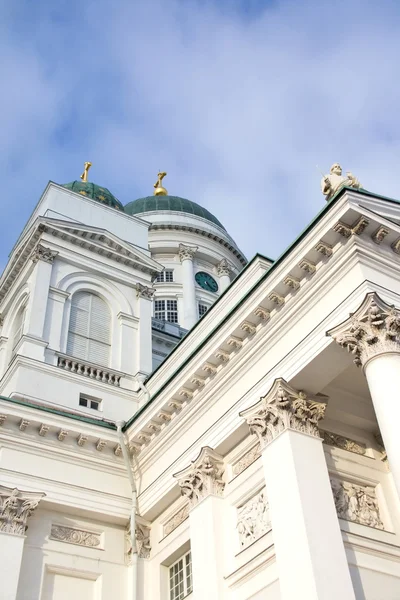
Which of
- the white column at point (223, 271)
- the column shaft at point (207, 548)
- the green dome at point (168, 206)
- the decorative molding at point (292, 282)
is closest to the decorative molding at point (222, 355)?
the decorative molding at point (292, 282)

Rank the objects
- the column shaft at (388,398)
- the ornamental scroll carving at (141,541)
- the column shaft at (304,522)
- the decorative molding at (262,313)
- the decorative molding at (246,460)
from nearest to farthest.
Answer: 1. the column shaft at (388,398)
2. the column shaft at (304,522)
3. the decorative molding at (246,460)
4. the decorative molding at (262,313)
5. the ornamental scroll carving at (141,541)

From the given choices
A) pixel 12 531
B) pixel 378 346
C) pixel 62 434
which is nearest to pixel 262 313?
pixel 378 346

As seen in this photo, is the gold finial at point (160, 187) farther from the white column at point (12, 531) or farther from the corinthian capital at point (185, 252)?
the white column at point (12, 531)

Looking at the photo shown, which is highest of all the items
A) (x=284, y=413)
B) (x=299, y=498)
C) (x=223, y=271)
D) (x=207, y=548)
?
(x=223, y=271)

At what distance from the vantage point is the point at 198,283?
41562 millimetres

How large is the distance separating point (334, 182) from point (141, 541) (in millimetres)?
9518

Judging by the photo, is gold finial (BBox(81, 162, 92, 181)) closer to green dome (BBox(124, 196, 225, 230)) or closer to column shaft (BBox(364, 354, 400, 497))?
green dome (BBox(124, 196, 225, 230))

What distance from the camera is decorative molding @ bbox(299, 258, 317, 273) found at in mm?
13906

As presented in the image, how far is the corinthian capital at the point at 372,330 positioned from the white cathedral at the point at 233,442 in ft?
0.08

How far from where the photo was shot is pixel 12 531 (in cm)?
1575

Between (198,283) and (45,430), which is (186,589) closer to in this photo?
(45,430)

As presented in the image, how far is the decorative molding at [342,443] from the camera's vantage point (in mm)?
14508

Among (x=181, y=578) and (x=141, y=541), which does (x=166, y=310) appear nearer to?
(x=141, y=541)

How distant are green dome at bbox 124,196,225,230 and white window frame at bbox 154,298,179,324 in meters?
7.40
